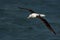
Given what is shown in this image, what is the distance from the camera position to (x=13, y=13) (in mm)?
30812

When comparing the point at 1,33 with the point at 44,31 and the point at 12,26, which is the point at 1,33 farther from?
the point at 44,31

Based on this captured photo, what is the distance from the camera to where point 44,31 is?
1090 inches

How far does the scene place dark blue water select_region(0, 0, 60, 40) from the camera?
27.3m

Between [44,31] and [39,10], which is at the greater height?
[39,10]

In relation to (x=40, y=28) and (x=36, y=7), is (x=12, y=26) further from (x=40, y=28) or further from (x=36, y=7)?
(x=36, y=7)

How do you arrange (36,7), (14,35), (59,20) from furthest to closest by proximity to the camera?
(36,7)
(59,20)
(14,35)

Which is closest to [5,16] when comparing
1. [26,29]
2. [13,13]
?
[13,13]

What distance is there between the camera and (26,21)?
29.4 metres

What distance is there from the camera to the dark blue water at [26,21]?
27.3m

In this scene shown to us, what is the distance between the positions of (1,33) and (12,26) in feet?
4.25

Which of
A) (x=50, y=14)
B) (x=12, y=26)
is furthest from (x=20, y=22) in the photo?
(x=50, y=14)

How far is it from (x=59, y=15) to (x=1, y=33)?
18.9 ft

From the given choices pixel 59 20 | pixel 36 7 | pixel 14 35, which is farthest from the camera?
pixel 36 7

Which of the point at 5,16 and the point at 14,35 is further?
the point at 5,16
